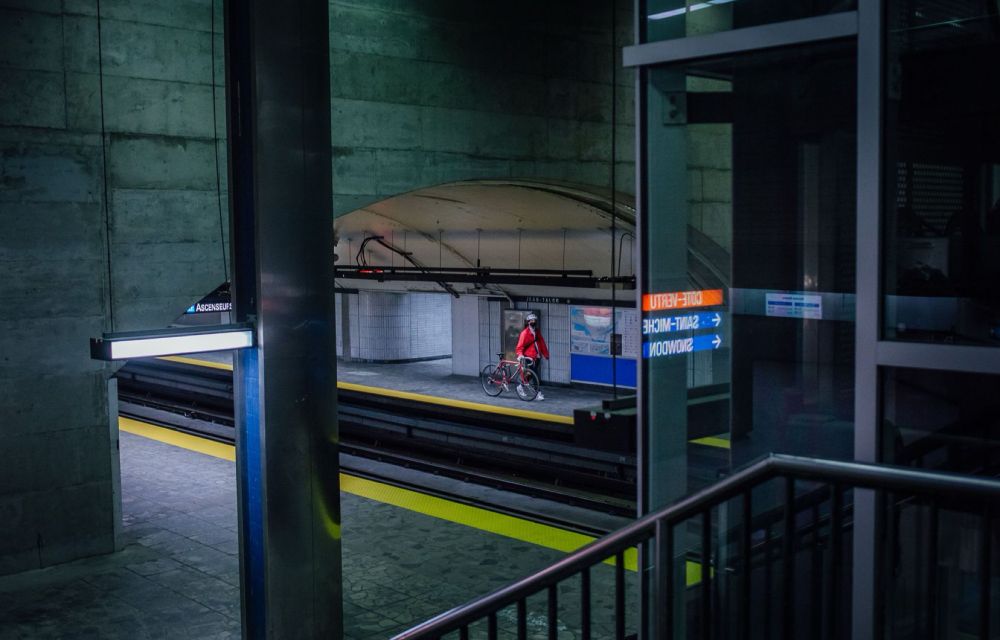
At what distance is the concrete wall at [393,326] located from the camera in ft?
81.1

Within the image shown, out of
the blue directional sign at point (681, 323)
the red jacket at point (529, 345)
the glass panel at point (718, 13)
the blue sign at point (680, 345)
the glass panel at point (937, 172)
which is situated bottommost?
the red jacket at point (529, 345)

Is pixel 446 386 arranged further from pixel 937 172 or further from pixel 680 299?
pixel 937 172

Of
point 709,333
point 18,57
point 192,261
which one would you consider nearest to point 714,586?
point 709,333

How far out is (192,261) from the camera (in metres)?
9.08

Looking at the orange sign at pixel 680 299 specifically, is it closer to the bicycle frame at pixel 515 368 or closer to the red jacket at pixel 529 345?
the bicycle frame at pixel 515 368

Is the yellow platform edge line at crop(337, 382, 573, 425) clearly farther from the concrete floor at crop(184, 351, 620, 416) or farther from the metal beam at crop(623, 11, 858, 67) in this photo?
the metal beam at crop(623, 11, 858, 67)

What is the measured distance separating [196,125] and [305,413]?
11.2ft

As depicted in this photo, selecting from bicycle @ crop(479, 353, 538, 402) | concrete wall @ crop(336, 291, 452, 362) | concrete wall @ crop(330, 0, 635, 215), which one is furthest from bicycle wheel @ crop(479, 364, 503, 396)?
concrete wall @ crop(330, 0, 635, 215)

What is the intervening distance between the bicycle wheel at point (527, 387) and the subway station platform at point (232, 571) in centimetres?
709

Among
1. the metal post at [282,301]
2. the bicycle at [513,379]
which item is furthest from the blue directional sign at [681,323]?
the bicycle at [513,379]

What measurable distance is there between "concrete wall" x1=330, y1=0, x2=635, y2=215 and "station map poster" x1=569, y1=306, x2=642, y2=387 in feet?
23.6

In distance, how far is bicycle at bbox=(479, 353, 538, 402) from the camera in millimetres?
19234

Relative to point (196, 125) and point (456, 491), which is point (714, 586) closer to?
point (196, 125)

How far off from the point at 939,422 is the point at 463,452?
1128 centimetres
